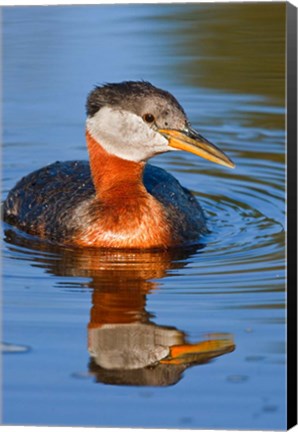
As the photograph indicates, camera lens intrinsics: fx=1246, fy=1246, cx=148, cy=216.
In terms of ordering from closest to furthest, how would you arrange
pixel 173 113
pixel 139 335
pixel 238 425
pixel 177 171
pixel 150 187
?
pixel 238 425 < pixel 139 335 < pixel 173 113 < pixel 150 187 < pixel 177 171

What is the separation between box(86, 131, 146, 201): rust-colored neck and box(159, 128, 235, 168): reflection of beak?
567mm

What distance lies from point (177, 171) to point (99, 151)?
2.78 meters

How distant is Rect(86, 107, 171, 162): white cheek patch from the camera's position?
11.5m

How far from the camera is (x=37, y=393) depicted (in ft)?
27.5

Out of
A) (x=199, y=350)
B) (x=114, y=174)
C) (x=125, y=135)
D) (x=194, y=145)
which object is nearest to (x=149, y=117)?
(x=125, y=135)

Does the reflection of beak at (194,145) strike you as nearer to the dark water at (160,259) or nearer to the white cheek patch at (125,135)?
the white cheek patch at (125,135)

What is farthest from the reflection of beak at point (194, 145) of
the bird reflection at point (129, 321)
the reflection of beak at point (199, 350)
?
the reflection of beak at point (199, 350)

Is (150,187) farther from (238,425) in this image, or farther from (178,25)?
(238,425)

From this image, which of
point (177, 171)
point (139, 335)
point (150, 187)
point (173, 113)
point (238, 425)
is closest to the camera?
point (238, 425)

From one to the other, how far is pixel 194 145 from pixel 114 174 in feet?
3.03

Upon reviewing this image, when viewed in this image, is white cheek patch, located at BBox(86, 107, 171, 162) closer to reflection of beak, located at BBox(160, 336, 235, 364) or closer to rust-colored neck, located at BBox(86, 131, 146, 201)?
rust-colored neck, located at BBox(86, 131, 146, 201)

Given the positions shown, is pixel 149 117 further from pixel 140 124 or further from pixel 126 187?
pixel 126 187

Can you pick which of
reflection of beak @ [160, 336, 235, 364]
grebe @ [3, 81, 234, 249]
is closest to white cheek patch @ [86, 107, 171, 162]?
grebe @ [3, 81, 234, 249]

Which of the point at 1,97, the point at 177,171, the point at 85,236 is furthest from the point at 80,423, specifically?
the point at 1,97
